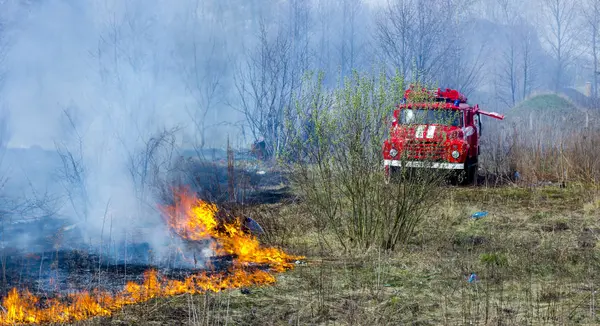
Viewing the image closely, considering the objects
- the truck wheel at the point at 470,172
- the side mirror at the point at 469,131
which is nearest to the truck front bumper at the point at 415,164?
the side mirror at the point at 469,131

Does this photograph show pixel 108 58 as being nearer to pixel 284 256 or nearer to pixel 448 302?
pixel 284 256

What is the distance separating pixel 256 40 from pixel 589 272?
20470 millimetres

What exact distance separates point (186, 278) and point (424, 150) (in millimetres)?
3644

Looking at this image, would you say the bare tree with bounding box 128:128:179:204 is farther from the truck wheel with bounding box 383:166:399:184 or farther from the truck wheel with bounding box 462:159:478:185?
the truck wheel with bounding box 462:159:478:185

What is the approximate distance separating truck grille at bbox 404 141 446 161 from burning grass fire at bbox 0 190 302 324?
2099 millimetres

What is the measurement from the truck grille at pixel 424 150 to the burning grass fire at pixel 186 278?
210cm

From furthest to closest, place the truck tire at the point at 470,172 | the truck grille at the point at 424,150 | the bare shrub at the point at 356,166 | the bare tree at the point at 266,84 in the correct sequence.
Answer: the bare tree at the point at 266,84 < the truck tire at the point at 470,172 < the truck grille at the point at 424,150 < the bare shrub at the point at 356,166

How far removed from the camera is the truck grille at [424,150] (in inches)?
308

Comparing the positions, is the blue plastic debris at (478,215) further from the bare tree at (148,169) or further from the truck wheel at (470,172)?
the bare tree at (148,169)

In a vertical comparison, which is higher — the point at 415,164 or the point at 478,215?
the point at 415,164

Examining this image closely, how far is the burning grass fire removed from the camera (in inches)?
200

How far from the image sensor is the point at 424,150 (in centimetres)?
801

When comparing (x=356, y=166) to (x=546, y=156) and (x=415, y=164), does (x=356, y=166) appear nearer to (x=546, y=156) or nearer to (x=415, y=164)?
(x=415, y=164)

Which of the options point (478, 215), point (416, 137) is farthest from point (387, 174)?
point (478, 215)
